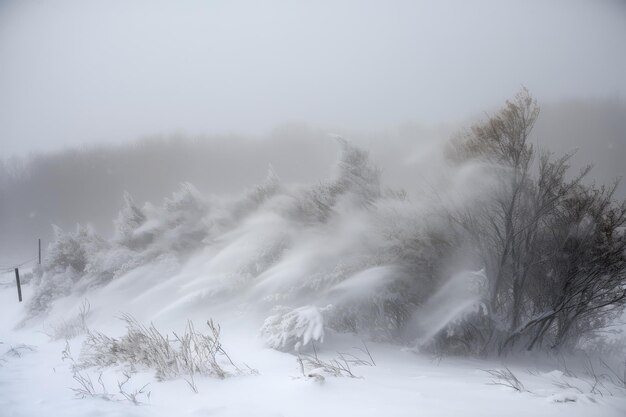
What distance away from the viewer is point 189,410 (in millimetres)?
3750

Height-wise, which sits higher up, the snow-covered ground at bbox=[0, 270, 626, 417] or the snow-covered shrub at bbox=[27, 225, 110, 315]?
the snow-covered shrub at bbox=[27, 225, 110, 315]

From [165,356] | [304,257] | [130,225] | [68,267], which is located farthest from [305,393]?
[68,267]

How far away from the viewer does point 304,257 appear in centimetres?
1084

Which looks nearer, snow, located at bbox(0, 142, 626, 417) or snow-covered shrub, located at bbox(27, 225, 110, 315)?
snow, located at bbox(0, 142, 626, 417)

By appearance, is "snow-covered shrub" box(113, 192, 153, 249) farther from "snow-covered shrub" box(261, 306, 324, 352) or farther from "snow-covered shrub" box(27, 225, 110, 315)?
"snow-covered shrub" box(261, 306, 324, 352)

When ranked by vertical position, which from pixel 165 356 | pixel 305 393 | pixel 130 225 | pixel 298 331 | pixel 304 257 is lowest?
pixel 298 331

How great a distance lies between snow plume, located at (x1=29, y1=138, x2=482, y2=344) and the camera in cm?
923

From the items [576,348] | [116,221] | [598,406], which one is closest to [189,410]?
[598,406]

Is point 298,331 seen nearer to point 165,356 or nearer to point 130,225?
point 165,356

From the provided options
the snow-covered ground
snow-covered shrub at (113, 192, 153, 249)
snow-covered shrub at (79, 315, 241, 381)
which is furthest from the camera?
snow-covered shrub at (113, 192, 153, 249)

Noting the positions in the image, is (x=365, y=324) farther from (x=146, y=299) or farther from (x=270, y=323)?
(x=146, y=299)

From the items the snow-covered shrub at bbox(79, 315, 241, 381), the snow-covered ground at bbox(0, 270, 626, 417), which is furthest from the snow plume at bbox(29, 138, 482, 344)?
the snow-covered shrub at bbox(79, 315, 241, 381)

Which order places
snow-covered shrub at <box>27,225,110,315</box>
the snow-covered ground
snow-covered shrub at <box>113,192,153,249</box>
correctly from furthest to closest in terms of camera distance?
snow-covered shrub at <box>113,192,153,249</box> < snow-covered shrub at <box>27,225,110,315</box> < the snow-covered ground

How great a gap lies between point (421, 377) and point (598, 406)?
7.03ft
